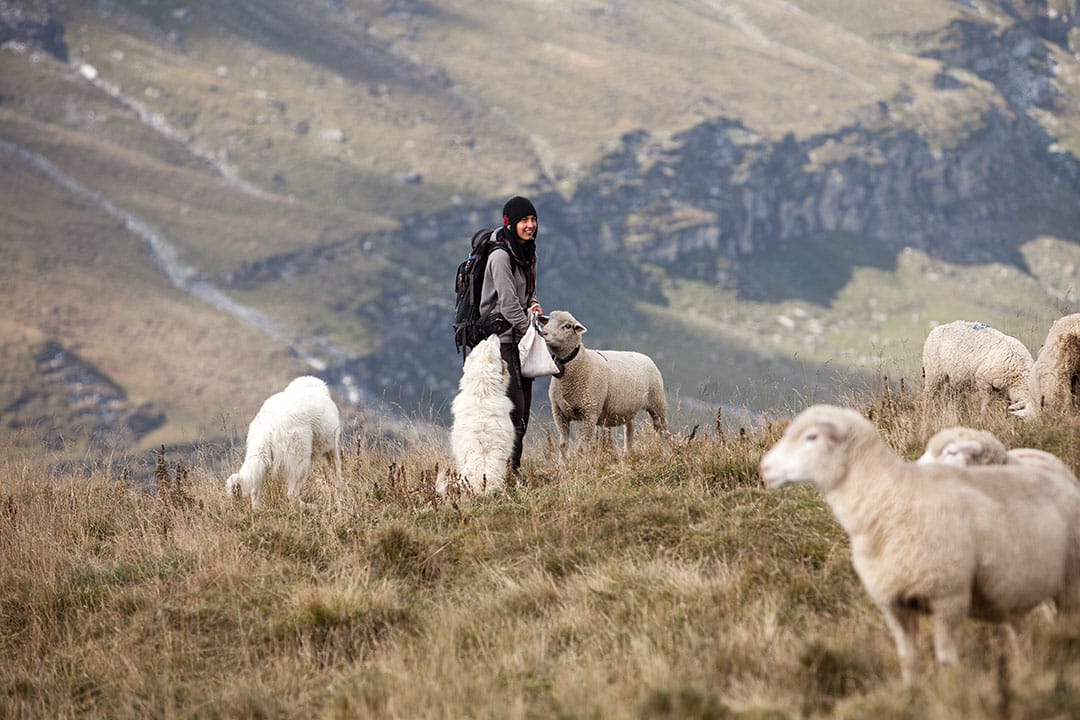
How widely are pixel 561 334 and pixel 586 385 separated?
2.05 feet

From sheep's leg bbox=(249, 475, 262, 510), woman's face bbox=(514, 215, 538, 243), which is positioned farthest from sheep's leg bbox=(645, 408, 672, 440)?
sheep's leg bbox=(249, 475, 262, 510)

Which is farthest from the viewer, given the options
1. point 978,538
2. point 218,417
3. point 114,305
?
point 114,305

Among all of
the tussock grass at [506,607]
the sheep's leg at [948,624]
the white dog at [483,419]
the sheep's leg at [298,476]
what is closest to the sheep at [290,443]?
the sheep's leg at [298,476]

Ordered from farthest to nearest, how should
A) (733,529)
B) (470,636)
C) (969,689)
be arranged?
(733,529) < (470,636) < (969,689)

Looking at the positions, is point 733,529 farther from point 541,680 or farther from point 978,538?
point 978,538

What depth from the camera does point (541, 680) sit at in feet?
18.4

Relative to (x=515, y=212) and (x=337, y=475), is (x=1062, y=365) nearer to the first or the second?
(x=515, y=212)

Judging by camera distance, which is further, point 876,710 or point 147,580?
point 147,580

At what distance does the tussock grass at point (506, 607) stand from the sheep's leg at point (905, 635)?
146 mm

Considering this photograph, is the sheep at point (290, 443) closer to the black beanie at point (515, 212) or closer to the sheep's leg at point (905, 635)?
the black beanie at point (515, 212)

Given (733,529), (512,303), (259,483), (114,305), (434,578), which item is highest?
(512,303)

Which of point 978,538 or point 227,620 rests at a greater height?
point 978,538

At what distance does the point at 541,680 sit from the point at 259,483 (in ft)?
17.3

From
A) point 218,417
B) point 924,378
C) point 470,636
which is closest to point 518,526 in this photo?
point 470,636
